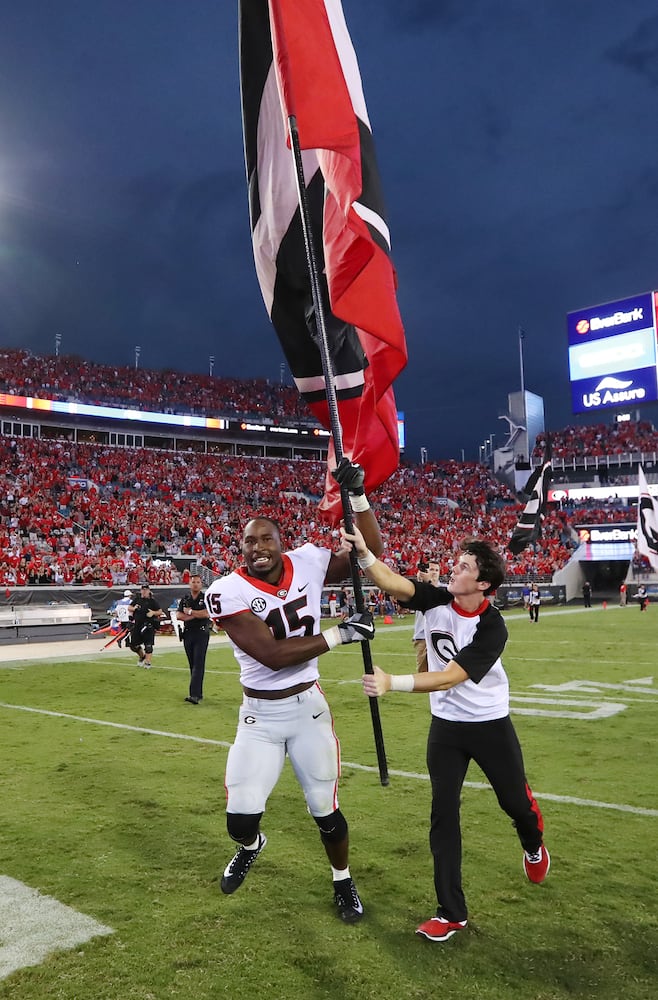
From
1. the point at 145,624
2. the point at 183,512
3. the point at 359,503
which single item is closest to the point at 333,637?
the point at 359,503

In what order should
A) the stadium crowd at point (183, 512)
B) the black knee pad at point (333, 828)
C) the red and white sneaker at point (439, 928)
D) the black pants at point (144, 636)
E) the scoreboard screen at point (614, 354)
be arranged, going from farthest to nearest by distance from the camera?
1. the scoreboard screen at point (614, 354)
2. the stadium crowd at point (183, 512)
3. the black pants at point (144, 636)
4. the black knee pad at point (333, 828)
5. the red and white sneaker at point (439, 928)

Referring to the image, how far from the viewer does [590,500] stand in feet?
173

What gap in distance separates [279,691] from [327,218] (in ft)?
9.79

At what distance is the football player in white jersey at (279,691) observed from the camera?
4.08 meters

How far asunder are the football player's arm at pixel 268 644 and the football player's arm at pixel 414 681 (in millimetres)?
Result: 396

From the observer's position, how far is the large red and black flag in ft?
14.9

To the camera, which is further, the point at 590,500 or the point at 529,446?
the point at 529,446

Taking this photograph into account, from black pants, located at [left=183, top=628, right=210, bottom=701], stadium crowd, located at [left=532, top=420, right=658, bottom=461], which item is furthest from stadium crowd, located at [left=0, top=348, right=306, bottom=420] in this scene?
black pants, located at [left=183, top=628, right=210, bottom=701]

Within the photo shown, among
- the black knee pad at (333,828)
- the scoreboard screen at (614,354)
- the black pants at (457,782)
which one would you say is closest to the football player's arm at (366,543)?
the black pants at (457,782)

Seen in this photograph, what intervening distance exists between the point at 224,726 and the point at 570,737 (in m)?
4.26

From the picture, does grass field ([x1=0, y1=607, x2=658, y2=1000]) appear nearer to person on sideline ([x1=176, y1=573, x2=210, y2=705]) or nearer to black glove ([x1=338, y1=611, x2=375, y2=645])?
person on sideline ([x1=176, y1=573, x2=210, y2=705])

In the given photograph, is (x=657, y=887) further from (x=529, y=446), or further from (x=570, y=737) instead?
(x=529, y=446)

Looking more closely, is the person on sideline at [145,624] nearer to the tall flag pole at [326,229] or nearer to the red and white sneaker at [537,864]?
the tall flag pole at [326,229]

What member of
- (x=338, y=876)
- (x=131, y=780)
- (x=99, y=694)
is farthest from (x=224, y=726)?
(x=338, y=876)
